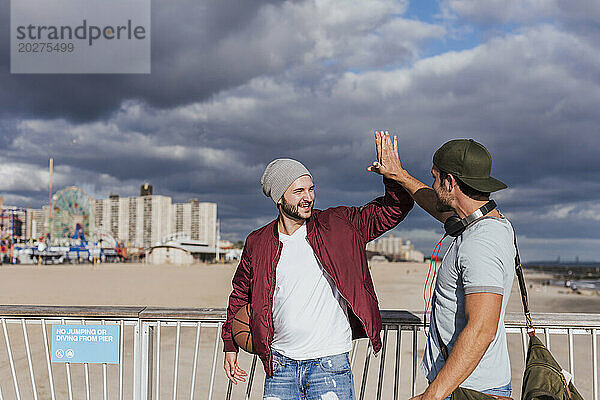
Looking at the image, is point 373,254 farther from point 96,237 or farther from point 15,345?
point 15,345

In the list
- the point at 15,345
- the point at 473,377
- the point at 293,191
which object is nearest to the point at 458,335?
the point at 473,377

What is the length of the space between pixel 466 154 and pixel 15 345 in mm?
11724

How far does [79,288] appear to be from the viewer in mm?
29062

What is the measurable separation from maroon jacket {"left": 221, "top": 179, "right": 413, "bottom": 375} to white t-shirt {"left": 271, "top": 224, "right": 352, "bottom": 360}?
5cm

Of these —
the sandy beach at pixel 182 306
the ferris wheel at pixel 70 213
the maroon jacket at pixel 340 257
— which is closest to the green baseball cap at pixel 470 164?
the maroon jacket at pixel 340 257

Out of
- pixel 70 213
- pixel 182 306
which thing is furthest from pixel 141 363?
pixel 70 213

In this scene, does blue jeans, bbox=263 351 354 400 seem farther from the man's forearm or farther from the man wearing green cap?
the man's forearm

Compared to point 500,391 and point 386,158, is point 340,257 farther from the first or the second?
point 500,391

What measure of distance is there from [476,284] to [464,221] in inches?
11.2

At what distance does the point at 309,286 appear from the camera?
265 cm

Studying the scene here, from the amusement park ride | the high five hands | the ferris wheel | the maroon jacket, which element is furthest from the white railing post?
the ferris wheel

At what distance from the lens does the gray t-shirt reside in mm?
1934

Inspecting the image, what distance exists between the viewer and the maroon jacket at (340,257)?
261cm

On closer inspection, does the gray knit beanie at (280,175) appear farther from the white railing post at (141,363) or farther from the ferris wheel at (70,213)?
the ferris wheel at (70,213)
